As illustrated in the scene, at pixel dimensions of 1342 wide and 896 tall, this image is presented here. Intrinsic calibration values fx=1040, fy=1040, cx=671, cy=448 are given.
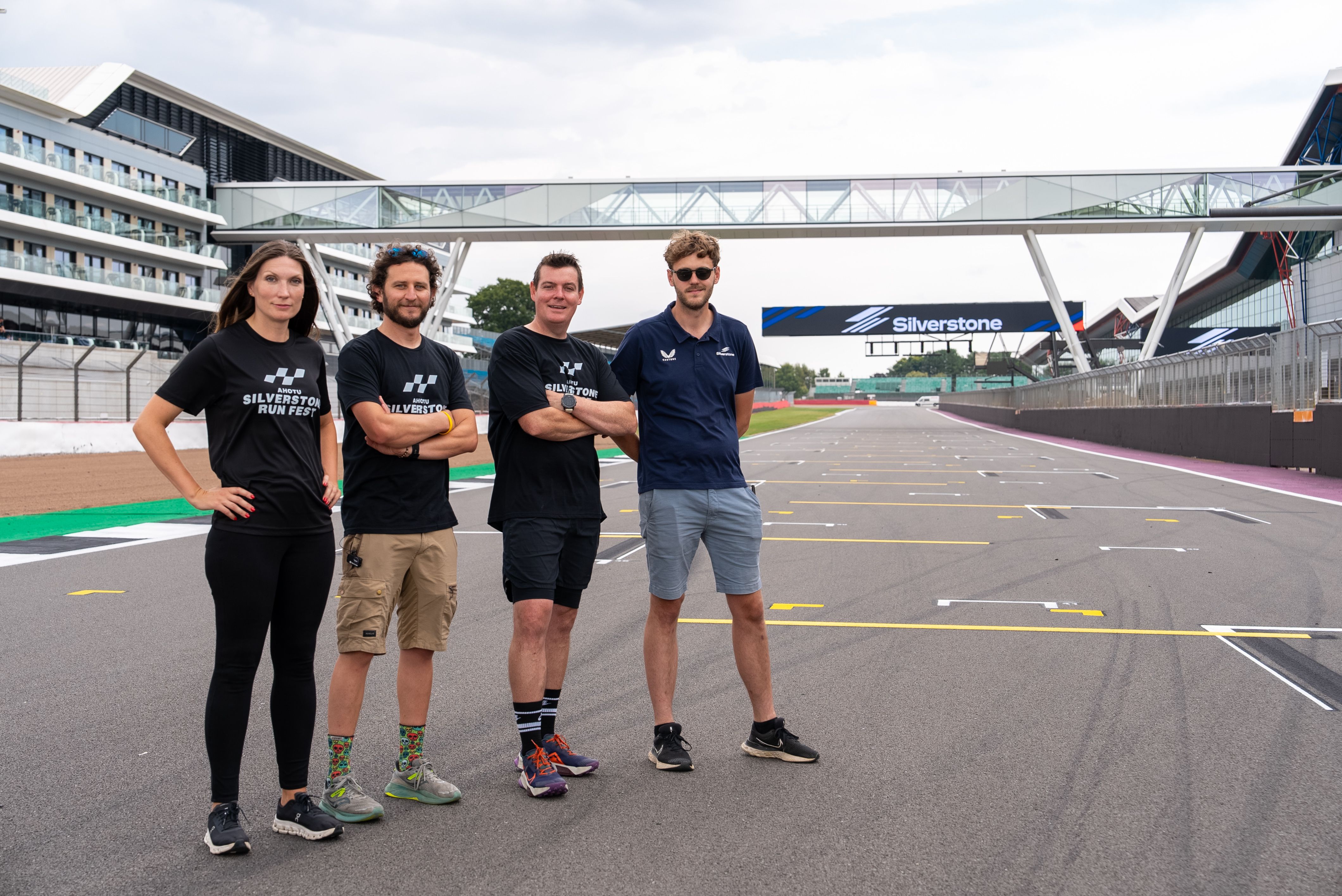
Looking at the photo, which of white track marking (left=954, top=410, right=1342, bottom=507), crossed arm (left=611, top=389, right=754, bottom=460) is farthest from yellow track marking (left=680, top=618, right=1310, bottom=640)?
white track marking (left=954, top=410, right=1342, bottom=507)

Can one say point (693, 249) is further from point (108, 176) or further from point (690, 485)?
point (108, 176)

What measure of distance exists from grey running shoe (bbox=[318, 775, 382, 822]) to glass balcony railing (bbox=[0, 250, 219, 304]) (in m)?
46.4

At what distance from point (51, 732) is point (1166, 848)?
13.9 ft

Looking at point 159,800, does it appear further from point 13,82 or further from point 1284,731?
point 13,82

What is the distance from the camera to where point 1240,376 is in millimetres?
21812

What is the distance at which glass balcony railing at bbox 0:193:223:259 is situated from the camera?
43.4 m

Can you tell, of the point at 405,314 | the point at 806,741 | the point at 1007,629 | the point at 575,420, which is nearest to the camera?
the point at 405,314

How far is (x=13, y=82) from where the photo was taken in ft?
154

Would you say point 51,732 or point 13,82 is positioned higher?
point 13,82

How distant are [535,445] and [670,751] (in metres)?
1.26

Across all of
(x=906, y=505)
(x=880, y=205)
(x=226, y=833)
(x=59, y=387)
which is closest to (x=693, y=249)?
(x=226, y=833)

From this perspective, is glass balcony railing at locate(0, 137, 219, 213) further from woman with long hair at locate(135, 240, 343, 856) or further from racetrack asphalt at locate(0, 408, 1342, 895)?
woman with long hair at locate(135, 240, 343, 856)

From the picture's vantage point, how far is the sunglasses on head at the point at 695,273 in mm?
4078

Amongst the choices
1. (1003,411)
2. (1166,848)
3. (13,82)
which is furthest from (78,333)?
(1166,848)
